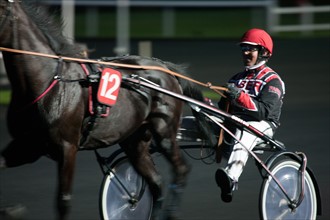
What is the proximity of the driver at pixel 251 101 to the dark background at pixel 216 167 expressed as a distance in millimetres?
767

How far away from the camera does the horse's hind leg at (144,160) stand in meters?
6.46

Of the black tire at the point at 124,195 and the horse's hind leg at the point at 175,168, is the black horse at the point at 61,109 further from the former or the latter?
the black tire at the point at 124,195

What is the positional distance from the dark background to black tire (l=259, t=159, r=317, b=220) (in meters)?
0.45

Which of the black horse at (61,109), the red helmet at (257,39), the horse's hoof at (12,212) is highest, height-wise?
the red helmet at (257,39)

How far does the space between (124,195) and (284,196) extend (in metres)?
1.19

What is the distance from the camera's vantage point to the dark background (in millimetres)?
7141

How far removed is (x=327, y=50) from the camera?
1981cm

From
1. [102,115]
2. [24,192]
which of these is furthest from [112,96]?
[24,192]

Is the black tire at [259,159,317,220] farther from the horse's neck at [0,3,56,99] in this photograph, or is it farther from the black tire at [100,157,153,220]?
the horse's neck at [0,3,56,99]

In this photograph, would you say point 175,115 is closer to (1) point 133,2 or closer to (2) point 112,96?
(2) point 112,96

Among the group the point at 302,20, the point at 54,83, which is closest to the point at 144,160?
the point at 54,83

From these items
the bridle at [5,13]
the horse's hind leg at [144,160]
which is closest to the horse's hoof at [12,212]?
the horse's hind leg at [144,160]

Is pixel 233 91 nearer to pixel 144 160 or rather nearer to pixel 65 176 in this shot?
pixel 144 160

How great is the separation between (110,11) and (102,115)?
21147mm
